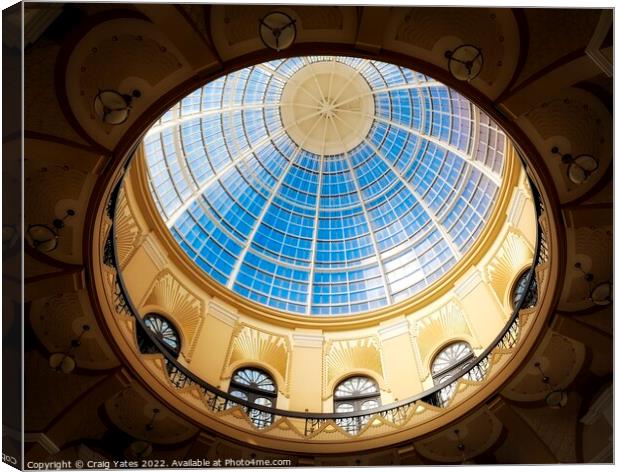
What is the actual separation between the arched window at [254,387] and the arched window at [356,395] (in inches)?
95.0

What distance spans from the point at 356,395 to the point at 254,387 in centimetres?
387

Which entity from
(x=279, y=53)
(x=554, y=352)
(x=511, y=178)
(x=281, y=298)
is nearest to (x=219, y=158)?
(x=281, y=298)

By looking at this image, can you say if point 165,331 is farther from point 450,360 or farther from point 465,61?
point 465,61

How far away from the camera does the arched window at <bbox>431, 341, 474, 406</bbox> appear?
21.2 metres

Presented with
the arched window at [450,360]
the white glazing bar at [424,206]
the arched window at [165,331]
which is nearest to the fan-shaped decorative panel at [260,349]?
the arched window at [165,331]

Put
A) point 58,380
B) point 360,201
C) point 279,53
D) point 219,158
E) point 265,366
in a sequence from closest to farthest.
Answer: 1. point 279,53
2. point 58,380
3. point 265,366
4. point 219,158
5. point 360,201

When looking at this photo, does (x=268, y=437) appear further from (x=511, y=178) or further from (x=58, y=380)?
(x=511, y=178)

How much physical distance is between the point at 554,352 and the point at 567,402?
1.51 m

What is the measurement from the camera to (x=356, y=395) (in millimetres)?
22344

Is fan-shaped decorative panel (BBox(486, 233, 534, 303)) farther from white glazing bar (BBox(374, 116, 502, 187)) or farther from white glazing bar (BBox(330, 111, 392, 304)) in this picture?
white glazing bar (BBox(330, 111, 392, 304))

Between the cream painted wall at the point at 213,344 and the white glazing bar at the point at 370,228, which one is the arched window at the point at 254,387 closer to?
the cream painted wall at the point at 213,344

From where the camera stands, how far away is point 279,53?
41.3 ft

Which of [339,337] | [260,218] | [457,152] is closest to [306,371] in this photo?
[339,337]

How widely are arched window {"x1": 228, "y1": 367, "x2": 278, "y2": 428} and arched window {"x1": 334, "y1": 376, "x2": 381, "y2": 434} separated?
2.41m
